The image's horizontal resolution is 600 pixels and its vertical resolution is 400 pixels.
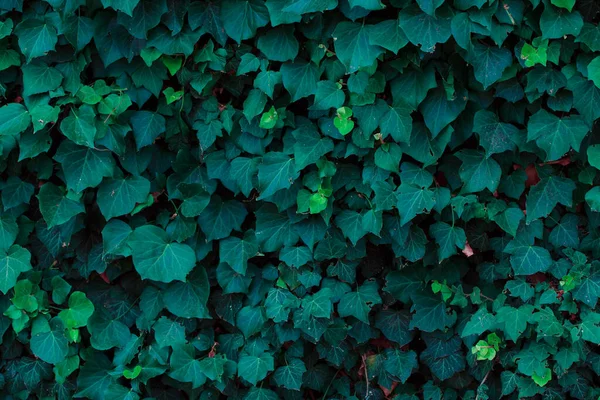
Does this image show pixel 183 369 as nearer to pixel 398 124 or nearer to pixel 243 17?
pixel 398 124

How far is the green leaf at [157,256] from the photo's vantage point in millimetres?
3045

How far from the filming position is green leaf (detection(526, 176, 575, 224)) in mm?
2967

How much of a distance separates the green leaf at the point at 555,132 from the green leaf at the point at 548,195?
0.58 ft

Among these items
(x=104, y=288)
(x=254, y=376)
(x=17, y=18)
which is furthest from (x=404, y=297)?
(x=17, y=18)

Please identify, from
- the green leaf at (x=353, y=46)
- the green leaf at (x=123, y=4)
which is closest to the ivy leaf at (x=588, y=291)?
the green leaf at (x=353, y=46)

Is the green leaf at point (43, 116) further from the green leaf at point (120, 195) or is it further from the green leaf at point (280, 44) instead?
the green leaf at point (280, 44)

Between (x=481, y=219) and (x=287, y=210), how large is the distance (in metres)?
0.87

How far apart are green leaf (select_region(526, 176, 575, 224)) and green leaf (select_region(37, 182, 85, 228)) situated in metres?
1.99

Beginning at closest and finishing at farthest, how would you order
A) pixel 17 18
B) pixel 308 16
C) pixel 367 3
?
pixel 367 3 < pixel 308 16 < pixel 17 18

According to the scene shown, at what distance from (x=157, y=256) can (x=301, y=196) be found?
0.70 meters

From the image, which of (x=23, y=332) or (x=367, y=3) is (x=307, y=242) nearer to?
(x=367, y=3)

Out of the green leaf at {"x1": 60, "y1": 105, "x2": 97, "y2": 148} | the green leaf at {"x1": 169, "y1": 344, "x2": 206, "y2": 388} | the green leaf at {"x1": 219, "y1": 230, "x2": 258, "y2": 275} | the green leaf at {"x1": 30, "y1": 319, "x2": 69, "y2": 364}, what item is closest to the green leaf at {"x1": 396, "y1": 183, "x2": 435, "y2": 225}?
the green leaf at {"x1": 219, "y1": 230, "x2": 258, "y2": 275}

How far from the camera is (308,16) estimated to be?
9.28ft

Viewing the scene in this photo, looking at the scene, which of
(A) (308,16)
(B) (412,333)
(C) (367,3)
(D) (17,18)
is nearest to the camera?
(C) (367,3)
